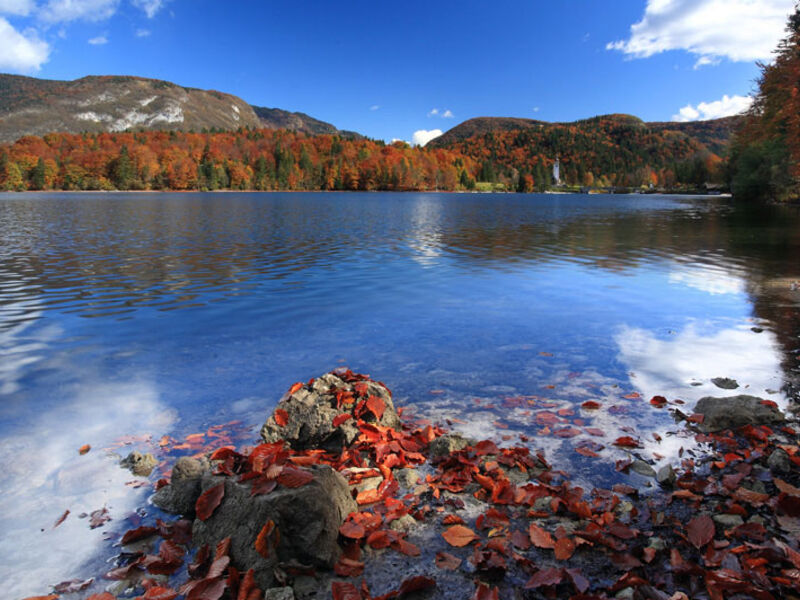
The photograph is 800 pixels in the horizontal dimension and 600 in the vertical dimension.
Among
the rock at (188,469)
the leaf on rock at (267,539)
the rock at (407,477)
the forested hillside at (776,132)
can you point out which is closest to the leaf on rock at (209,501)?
the leaf on rock at (267,539)

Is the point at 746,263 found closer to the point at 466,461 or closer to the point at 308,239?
the point at 466,461

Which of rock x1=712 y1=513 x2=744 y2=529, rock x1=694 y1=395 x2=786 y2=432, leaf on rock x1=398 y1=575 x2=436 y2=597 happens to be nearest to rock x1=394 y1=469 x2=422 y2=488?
leaf on rock x1=398 y1=575 x2=436 y2=597

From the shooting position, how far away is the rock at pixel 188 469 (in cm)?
485

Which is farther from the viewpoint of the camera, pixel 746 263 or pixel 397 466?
pixel 746 263

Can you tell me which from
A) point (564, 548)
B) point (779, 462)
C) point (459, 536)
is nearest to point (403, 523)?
point (459, 536)

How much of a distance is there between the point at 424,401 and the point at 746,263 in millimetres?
21666

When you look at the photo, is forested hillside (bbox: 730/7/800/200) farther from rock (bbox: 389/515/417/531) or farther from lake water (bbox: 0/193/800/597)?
→ rock (bbox: 389/515/417/531)

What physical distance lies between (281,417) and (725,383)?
7.01 meters

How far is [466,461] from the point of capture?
5.16m

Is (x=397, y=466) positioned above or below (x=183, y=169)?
below

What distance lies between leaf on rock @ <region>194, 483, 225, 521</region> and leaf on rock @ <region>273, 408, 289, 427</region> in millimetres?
1617

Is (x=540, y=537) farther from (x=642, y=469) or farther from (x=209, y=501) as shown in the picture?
(x=209, y=501)

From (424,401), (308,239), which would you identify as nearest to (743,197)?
(308,239)

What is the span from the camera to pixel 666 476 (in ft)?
15.9
